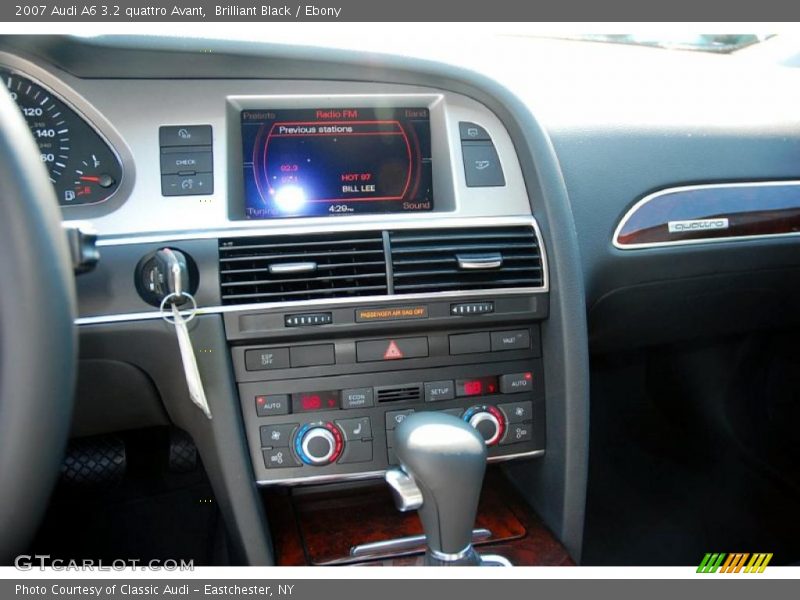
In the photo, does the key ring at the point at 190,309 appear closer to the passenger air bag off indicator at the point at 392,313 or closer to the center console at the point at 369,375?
the center console at the point at 369,375

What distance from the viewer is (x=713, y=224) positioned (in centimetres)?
178

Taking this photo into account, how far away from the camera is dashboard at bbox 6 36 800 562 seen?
4.38 feet

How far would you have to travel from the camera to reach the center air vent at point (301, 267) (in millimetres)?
1332

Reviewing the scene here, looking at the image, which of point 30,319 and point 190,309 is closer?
point 30,319

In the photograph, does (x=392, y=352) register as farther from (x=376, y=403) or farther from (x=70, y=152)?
(x=70, y=152)

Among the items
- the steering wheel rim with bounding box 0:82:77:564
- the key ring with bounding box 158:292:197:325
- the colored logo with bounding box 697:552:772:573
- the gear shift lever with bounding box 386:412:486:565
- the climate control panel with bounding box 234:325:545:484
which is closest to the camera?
the steering wheel rim with bounding box 0:82:77:564

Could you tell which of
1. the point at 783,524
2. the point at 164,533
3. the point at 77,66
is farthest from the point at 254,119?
the point at 783,524

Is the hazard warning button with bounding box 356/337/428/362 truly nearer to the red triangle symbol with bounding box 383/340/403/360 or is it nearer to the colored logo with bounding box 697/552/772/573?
the red triangle symbol with bounding box 383/340/403/360

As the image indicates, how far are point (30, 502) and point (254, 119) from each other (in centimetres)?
83

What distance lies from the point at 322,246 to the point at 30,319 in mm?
618

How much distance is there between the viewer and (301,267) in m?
1.33

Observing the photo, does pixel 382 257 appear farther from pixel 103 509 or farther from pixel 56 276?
pixel 103 509

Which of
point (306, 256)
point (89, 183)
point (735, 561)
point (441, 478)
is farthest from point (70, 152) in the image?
point (735, 561)

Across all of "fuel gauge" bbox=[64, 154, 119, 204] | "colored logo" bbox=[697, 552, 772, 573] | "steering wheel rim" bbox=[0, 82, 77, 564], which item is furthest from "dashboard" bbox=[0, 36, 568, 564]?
"colored logo" bbox=[697, 552, 772, 573]
